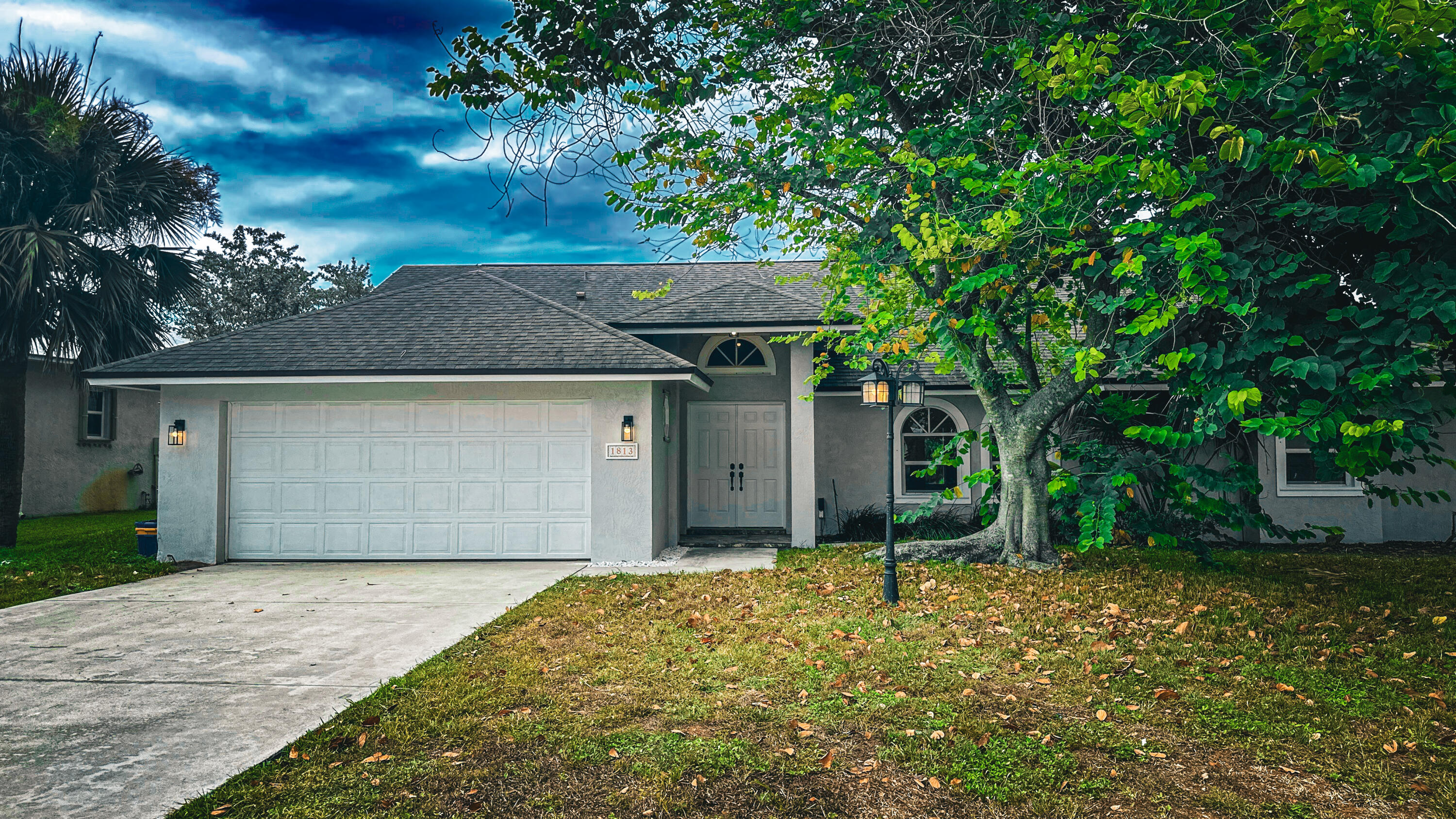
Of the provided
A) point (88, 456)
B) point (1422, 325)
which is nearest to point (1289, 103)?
point (1422, 325)

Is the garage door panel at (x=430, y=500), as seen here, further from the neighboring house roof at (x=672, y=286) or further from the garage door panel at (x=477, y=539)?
the neighboring house roof at (x=672, y=286)

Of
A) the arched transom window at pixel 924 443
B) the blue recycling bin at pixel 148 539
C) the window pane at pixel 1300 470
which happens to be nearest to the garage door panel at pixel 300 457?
the blue recycling bin at pixel 148 539

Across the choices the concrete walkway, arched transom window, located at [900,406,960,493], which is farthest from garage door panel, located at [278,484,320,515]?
arched transom window, located at [900,406,960,493]

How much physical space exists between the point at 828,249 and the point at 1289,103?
529 centimetres

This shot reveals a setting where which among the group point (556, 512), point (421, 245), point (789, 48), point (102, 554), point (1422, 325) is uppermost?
point (421, 245)

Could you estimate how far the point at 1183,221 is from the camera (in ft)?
19.4

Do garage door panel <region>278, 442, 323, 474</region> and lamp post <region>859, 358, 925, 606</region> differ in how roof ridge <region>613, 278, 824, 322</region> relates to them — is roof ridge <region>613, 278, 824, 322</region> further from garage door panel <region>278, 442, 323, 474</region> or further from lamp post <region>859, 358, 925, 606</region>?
garage door panel <region>278, 442, 323, 474</region>

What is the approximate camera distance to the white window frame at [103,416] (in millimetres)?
17047

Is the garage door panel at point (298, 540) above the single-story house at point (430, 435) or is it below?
below

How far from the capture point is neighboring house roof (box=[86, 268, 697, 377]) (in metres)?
9.83

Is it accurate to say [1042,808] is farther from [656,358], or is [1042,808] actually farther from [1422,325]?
[656,358]

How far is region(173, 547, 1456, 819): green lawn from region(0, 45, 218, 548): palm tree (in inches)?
400

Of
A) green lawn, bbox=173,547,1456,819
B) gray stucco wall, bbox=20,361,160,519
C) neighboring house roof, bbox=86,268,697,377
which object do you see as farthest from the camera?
gray stucco wall, bbox=20,361,160,519

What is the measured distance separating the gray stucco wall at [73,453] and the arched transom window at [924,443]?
1567 centimetres
